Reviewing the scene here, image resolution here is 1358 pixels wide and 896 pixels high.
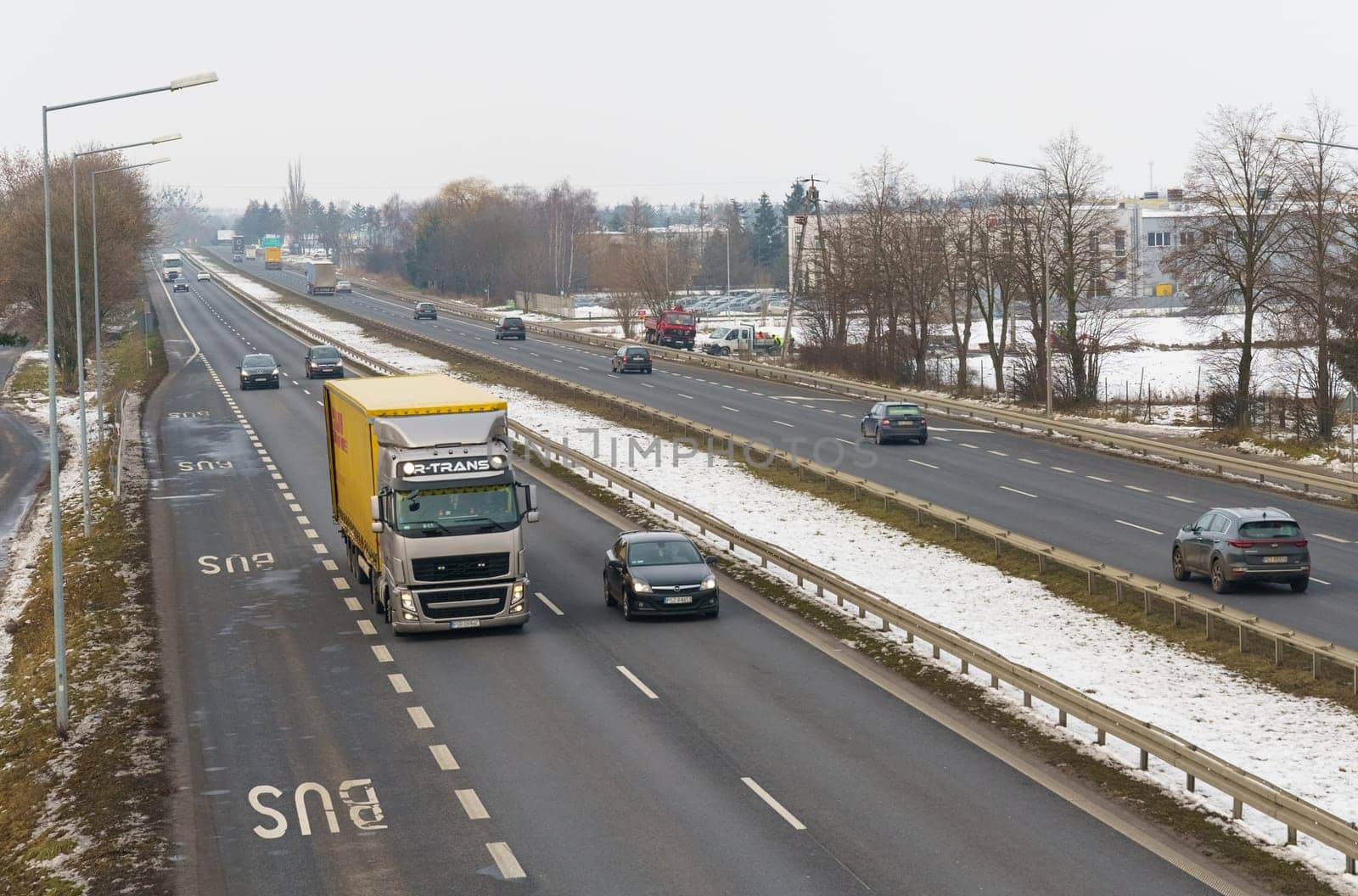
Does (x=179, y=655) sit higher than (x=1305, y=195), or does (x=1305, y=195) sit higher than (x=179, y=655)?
(x=1305, y=195)

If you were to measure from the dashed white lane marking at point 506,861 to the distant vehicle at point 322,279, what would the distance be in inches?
5754

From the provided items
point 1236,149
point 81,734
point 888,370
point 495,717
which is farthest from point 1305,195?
point 81,734

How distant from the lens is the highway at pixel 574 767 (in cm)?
1502

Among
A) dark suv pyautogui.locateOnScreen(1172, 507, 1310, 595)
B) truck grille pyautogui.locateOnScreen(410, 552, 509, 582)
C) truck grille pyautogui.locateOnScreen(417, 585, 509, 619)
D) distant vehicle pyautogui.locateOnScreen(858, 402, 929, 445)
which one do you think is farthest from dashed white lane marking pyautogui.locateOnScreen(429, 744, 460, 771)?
distant vehicle pyautogui.locateOnScreen(858, 402, 929, 445)

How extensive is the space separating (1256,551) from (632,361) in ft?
168

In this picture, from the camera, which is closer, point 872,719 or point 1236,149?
point 872,719

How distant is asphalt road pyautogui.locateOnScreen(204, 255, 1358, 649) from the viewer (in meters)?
29.5

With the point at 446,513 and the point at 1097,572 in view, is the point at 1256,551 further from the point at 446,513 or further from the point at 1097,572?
the point at 446,513

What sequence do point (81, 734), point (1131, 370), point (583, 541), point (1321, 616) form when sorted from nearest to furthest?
point (81, 734) → point (1321, 616) → point (583, 541) → point (1131, 370)

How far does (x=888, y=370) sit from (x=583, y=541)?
4090 centimetres

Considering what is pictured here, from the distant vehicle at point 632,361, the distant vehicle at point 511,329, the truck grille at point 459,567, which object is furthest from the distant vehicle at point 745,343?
the truck grille at point 459,567

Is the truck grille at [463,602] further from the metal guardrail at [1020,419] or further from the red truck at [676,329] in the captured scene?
the red truck at [676,329]

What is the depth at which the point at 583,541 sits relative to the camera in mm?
35406

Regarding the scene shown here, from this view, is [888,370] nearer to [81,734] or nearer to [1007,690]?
[1007,690]
